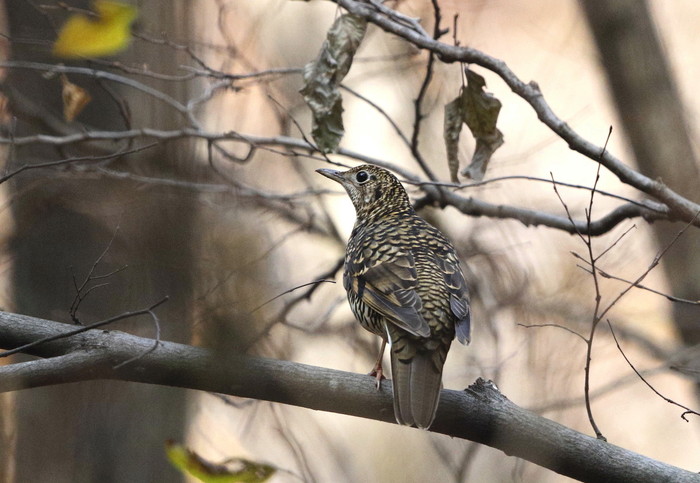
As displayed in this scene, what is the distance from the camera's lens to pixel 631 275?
7.50 meters

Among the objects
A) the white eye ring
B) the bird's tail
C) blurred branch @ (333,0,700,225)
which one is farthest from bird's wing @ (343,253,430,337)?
the white eye ring

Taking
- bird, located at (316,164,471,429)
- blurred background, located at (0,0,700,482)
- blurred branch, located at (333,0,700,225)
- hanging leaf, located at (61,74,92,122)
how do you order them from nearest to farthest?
bird, located at (316,164,471,429) → blurred background, located at (0,0,700,482) → blurred branch, located at (333,0,700,225) → hanging leaf, located at (61,74,92,122)

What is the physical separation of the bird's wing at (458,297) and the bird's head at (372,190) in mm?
939

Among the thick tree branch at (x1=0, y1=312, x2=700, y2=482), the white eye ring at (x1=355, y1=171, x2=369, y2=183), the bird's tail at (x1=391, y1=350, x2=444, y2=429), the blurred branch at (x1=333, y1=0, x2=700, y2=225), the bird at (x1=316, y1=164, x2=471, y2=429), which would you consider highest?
the white eye ring at (x1=355, y1=171, x2=369, y2=183)

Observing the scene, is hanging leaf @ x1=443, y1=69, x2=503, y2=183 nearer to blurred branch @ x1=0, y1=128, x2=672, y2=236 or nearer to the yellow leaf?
blurred branch @ x1=0, y1=128, x2=672, y2=236

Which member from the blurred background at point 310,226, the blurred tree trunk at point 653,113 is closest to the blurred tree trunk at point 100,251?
the blurred background at point 310,226

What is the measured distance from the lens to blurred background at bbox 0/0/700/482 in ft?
13.6

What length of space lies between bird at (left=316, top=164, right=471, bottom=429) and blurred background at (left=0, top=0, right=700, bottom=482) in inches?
21.6

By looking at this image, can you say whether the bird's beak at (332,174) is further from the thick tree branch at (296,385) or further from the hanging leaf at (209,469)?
the hanging leaf at (209,469)

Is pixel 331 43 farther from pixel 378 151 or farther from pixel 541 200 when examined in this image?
pixel 378 151

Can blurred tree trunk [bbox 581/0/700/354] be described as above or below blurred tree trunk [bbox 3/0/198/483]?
above

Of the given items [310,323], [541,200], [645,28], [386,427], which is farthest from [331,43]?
[386,427]

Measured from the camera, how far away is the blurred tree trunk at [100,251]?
2396 mm

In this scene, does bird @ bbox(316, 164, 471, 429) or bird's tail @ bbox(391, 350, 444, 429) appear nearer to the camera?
bird's tail @ bbox(391, 350, 444, 429)
